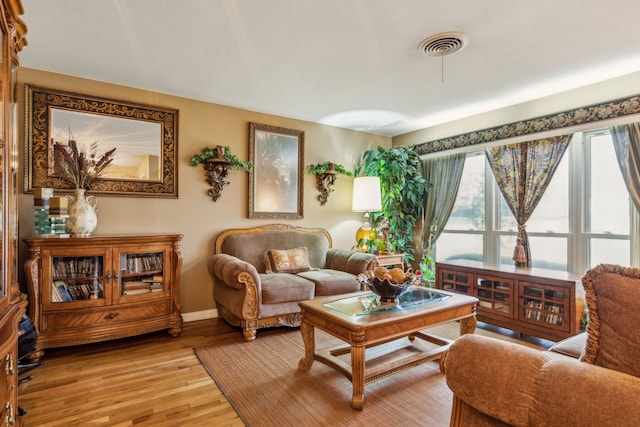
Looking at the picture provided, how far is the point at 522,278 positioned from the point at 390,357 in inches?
61.1

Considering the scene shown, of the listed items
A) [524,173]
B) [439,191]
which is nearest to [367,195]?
[439,191]

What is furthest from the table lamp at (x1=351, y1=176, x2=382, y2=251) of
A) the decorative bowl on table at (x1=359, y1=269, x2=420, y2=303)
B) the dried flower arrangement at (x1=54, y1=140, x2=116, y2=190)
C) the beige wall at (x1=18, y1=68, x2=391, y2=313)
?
the dried flower arrangement at (x1=54, y1=140, x2=116, y2=190)

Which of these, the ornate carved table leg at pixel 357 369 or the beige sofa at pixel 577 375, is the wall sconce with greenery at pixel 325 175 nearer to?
the ornate carved table leg at pixel 357 369

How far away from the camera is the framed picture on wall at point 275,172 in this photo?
410cm

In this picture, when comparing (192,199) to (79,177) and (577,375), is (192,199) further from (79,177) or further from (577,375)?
(577,375)

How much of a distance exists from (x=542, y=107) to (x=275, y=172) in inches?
120

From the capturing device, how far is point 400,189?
4648 mm

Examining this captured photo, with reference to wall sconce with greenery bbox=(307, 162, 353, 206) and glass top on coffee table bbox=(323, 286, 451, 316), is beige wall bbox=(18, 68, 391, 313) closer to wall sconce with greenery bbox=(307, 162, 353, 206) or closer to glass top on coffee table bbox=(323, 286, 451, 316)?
wall sconce with greenery bbox=(307, 162, 353, 206)

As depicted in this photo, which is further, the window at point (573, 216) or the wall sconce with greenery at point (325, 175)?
the wall sconce with greenery at point (325, 175)

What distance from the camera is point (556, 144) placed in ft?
11.3

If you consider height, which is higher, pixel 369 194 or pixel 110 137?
pixel 110 137

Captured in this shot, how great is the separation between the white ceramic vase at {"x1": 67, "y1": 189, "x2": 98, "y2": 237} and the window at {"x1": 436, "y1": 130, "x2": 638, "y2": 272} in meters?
4.20

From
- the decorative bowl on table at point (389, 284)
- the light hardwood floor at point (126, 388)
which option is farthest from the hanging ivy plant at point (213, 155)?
the decorative bowl on table at point (389, 284)

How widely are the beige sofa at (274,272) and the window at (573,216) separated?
1596 millimetres
